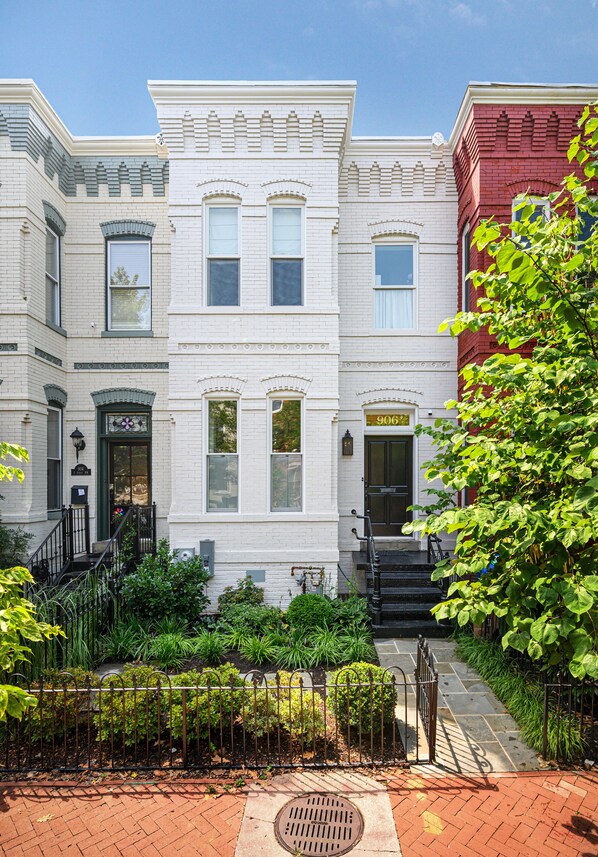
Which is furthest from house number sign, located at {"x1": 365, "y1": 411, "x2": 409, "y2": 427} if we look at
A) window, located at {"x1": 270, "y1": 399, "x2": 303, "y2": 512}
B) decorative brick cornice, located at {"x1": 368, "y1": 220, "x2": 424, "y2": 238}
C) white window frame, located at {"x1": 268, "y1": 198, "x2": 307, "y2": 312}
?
decorative brick cornice, located at {"x1": 368, "y1": 220, "x2": 424, "y2": 238}

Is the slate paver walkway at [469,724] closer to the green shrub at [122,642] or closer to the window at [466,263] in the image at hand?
the green shrub at [122,642]

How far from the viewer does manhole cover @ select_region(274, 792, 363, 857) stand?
3580mm

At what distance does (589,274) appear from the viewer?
396 centimetres

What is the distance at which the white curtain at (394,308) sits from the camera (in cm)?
998

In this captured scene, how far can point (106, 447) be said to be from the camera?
10.3m

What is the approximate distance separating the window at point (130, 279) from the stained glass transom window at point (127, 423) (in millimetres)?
1906

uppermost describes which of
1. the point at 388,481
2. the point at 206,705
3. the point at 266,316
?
the point at 266,316

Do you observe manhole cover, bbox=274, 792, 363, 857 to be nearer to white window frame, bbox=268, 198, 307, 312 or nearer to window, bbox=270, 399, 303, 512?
window, bbox=270, 399, 303, 512

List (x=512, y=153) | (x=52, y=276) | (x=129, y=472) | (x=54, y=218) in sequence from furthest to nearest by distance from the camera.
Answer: (x=129, y=472) → (x=52, y=276) → (x=54, y=218) → (x=512, y=153)

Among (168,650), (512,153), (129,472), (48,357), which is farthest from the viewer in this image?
(129,472)

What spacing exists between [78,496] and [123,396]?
7.46ft

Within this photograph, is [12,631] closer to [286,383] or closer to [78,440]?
[286,383]

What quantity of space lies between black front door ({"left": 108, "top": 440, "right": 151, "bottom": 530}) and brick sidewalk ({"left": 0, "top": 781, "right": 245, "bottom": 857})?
6371 mm

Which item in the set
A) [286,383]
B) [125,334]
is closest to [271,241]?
[286,383]
